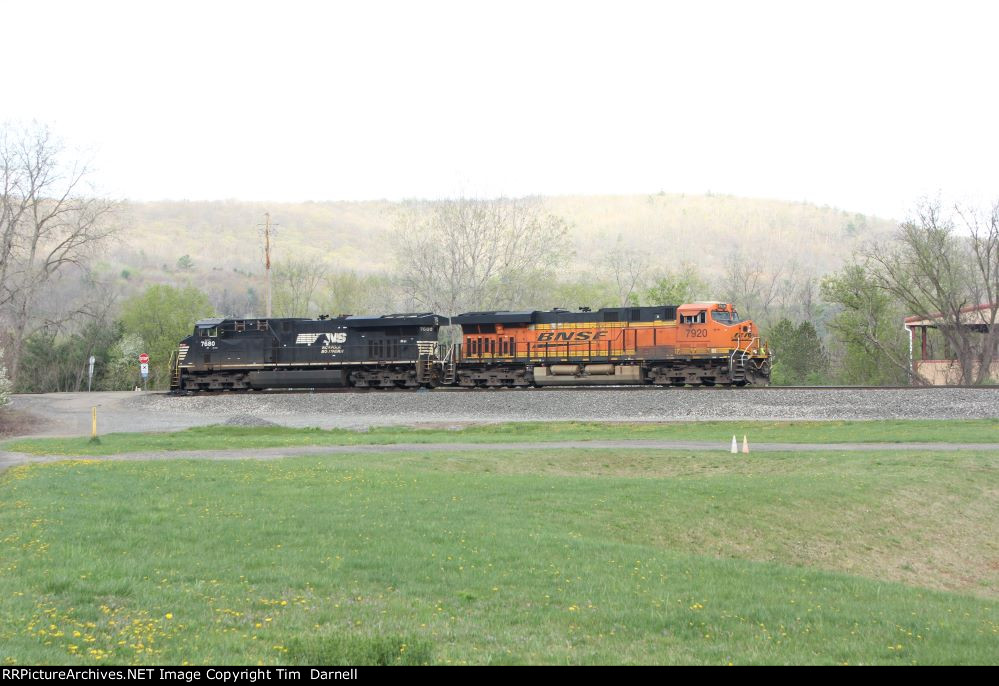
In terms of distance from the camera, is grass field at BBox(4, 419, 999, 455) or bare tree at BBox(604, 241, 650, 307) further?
bare tree at BBox(604, 241, 650, 307)

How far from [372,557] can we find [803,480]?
12.2m

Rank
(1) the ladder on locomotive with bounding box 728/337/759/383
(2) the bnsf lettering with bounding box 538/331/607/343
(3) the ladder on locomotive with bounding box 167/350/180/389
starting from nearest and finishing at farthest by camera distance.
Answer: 1. (1) the ladder on locomotive with bounding box 728/337/759/383
2. (2) the bnsf lettering with bounding box 538/331/607/343
3. (3) the ladder on locomotive with bounding box 167/350/180/389

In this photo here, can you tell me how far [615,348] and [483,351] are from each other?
6.65 metres

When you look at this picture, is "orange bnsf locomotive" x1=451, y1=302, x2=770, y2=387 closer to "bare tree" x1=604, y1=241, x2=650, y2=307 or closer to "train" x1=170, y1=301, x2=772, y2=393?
"train" x1=170, y1=301, x2=772, y2=393

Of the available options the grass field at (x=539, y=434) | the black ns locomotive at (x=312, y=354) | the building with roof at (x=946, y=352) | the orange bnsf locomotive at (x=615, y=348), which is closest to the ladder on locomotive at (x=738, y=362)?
the orange bnsf locomotive at (x=615, y=348)

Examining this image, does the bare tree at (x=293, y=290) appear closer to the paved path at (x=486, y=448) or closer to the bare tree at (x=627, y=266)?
the bare tree at (x=627, y=266)

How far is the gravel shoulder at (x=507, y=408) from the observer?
32.9 meters

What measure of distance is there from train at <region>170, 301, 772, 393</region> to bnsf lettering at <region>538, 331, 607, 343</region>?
0.05m

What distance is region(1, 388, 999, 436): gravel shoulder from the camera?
3288cm

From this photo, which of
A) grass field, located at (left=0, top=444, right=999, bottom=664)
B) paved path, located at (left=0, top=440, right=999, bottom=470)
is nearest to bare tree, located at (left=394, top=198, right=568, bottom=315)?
paved path, located at (left=0, top=440, right=999, bottom=470)

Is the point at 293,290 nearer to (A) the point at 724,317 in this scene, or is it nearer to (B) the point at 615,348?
(B) the point at 615,348

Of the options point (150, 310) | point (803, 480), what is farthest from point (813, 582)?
point (150, 310)

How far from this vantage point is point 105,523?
40.6 ft

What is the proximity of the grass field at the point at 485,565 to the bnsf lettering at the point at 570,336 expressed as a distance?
20495mm
